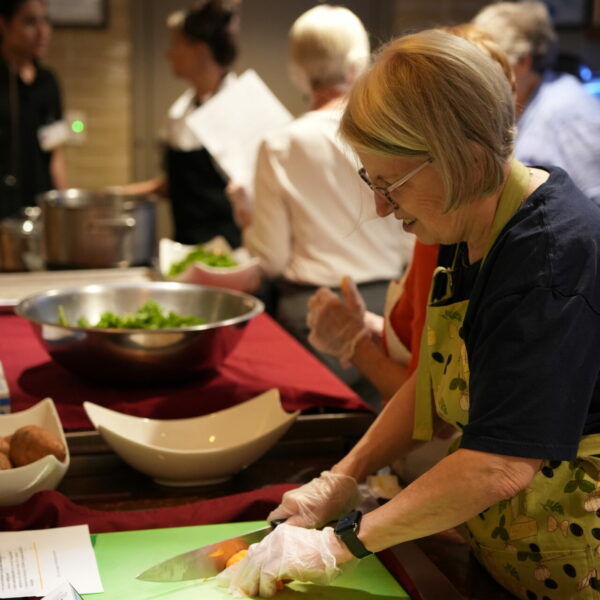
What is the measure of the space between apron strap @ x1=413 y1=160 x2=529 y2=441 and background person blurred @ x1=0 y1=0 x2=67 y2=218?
10.6ft

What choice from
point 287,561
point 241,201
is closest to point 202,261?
point 241,201

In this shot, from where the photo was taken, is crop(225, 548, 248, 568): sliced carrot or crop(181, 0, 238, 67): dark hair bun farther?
crop(181, 0, 238, 67): dark hair bun

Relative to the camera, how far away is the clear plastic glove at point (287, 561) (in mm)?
1162

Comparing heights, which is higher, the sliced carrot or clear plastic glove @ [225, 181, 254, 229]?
the sliced carrot

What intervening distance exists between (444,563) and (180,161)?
3.06m

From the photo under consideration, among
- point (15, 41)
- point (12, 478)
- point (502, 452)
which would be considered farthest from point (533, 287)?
point (15, 41)

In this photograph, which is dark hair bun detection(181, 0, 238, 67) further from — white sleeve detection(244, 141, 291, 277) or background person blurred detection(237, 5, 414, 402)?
white sleeve detection(244, 141, 291, 277)

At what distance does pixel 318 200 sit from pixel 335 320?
3.20 ft

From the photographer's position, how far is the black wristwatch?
1.15m

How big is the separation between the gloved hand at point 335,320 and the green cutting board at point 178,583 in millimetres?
686

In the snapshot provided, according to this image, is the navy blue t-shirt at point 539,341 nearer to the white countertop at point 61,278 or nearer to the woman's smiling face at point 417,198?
the woman's smiling face at point 417,198

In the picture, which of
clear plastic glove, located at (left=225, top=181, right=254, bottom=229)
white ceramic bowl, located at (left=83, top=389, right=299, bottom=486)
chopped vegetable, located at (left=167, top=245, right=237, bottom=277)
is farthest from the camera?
clear plastic glove, located at (left=225, top=181, right=254, bottom=229)

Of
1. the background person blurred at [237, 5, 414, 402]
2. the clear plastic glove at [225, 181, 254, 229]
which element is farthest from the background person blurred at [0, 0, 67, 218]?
the background person blurred at [237, 5, 414, 402]

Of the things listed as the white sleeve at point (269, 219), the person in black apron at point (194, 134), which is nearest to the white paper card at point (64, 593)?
the white sleeve at point (269, 219)
